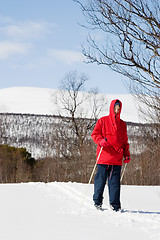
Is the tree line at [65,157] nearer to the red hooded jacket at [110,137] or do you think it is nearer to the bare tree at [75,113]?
the bare tree at [75,113]

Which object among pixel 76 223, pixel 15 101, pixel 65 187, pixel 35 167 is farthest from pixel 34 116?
pixel 76 223

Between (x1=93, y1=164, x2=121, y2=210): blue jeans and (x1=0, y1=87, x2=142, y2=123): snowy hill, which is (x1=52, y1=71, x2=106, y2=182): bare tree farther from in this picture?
(x1=93, y1=164, x2=121, y2=210): blue jeans

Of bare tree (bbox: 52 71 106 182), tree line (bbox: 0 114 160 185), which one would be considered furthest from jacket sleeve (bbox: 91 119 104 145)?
bare tree (bbox: 52 71 106 182)

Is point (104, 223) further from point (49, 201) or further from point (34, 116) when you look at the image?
point (34, 116)

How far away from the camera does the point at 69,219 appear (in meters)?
4.06

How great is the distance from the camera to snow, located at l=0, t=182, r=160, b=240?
11.1 ft

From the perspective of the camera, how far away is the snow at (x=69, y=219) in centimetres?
337

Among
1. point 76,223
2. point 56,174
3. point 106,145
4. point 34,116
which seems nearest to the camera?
point 76,223

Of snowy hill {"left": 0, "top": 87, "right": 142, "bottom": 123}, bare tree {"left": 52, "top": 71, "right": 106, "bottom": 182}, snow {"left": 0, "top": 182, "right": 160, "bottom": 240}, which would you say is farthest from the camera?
snowy hill {"left": 0, "top": 87, "right": 142, "bottom": 123}

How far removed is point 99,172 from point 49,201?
3.47 feet

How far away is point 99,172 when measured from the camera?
4945 mm

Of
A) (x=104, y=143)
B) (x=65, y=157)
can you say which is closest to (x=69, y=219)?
(x=104, y=143)

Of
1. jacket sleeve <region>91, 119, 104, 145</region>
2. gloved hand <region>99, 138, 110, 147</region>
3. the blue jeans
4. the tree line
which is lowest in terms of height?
the tree line

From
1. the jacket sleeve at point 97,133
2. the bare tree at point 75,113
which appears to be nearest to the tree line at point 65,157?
the bare tree at point 75,113
